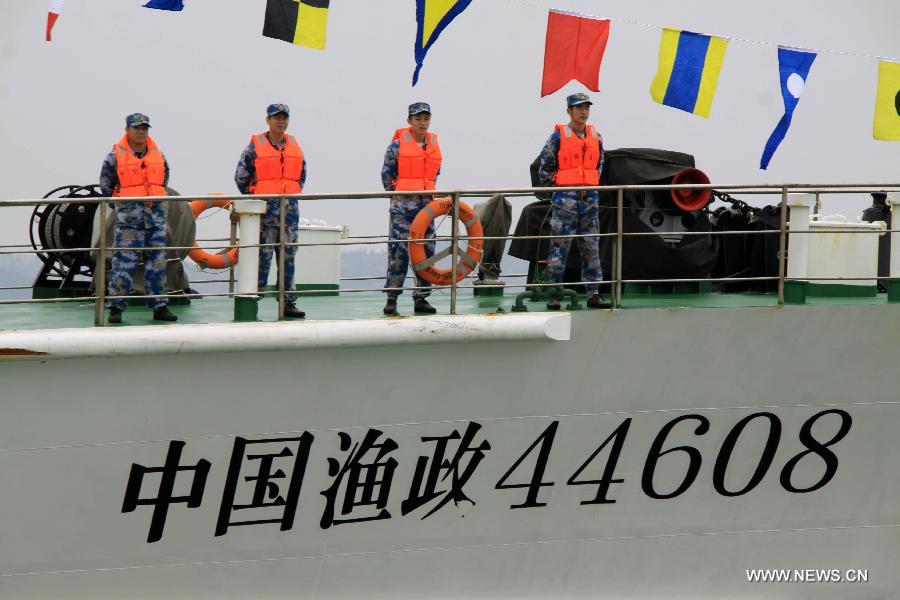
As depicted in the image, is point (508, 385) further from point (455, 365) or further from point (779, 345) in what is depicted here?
point (779, 345)

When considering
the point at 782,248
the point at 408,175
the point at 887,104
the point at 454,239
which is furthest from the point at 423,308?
the point at 887,104

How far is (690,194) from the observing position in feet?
26.5

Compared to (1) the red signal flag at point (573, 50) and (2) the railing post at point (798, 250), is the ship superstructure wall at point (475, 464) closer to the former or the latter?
(2) the railing post at point (798, 250)

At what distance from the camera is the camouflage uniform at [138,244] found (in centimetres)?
706

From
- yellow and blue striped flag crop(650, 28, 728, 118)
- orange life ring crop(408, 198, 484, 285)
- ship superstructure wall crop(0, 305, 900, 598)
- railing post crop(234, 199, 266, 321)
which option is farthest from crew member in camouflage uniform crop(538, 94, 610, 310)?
Result: railing post crop(234, 199, 266, 321)

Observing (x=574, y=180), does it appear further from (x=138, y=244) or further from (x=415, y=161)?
(x=138, y=244)

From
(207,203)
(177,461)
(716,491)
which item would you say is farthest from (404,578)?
(207,203)

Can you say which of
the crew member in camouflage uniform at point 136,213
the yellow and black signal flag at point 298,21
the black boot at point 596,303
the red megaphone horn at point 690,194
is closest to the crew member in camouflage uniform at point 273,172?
the crew member in camouflage uniform at point 136,213

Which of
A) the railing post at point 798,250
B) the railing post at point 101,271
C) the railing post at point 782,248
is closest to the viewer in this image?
the railing post at point 101,271

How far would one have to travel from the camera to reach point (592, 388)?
6930 mm

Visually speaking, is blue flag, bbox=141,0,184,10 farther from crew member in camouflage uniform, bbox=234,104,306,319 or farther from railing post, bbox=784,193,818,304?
railing post, bbox=784,193,818,304

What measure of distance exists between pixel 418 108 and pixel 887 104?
389 centimetres

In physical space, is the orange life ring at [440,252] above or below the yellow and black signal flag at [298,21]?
below
